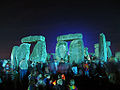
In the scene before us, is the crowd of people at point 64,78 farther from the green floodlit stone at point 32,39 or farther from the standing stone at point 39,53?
the green floodlit stone at point 32,39

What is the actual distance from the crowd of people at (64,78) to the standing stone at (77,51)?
302 centimetres

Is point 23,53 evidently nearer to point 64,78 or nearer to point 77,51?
point 77,51

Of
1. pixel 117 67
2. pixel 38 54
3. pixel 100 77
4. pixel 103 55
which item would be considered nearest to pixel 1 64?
pixel 38 54

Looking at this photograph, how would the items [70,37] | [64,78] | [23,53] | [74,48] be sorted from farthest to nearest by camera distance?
[70,37] → [74,48] → [23,53] → [64,78]

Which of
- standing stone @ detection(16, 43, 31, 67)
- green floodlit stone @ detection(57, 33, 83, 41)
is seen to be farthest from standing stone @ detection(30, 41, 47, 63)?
green floodlit stone @ detection(57, 33, 83, 41)

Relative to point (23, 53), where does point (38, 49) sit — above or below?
above

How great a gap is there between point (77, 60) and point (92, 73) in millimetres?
3842

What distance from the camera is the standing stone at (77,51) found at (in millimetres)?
10586

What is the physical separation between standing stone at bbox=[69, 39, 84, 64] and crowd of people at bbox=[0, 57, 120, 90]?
3.02 meters

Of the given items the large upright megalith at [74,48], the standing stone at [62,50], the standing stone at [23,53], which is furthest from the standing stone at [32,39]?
the large upright megalith at [74,48]

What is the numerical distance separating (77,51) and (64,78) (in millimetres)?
5978

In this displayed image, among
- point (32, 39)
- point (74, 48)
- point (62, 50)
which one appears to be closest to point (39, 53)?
point (32, 39)

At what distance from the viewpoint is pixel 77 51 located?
35.4 ft

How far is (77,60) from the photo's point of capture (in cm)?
1047
